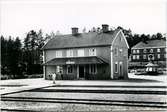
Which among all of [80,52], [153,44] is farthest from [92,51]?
[153,44]

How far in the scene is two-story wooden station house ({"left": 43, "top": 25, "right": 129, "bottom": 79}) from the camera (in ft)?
120

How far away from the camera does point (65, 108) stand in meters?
14.2

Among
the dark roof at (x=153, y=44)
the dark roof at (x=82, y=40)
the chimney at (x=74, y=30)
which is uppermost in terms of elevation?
the dark roof at (x=153, y=44)

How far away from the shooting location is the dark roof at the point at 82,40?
37.7m

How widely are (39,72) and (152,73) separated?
20565 mm

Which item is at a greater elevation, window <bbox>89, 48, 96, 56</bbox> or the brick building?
the brick building

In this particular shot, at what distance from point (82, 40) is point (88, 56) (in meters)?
2.86

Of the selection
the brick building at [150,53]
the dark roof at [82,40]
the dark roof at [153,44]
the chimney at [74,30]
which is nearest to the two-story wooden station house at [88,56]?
the dark roof at [82,40]

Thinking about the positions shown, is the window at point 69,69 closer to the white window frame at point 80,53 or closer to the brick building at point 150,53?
the white window frame at point 80,53

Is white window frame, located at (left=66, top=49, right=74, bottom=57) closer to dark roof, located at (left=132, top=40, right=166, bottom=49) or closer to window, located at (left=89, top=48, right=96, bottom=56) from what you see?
window, located at (left=89, top=48, right=96, bottom=56)

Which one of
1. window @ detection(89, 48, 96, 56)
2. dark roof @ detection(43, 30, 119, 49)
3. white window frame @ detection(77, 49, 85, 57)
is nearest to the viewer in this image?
dark roof @ detection(43, 30, 119, 49)

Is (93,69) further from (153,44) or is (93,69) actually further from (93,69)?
(153,44)

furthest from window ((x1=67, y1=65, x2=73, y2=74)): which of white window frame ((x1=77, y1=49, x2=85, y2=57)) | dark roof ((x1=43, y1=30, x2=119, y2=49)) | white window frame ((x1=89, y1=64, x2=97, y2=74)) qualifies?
white window frame ((x1=89, y1=64, x2=97, y2=74))

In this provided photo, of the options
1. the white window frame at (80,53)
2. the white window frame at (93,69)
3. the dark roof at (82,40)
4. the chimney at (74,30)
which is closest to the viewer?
the white window frame at (93,69)
